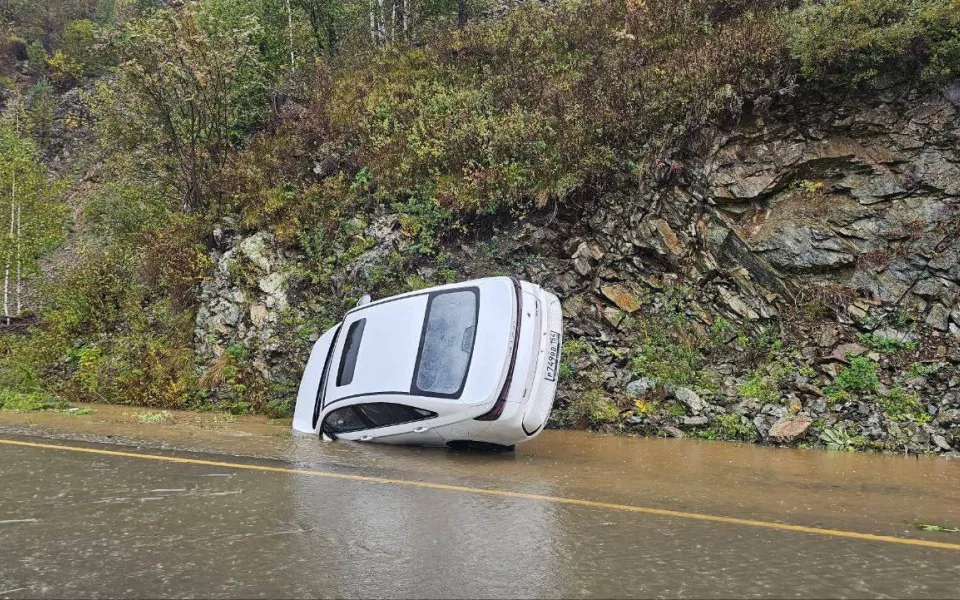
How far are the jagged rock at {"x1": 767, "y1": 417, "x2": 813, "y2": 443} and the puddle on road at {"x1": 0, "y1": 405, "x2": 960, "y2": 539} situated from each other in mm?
520

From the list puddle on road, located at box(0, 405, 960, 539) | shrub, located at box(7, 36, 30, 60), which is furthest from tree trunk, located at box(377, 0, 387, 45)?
shrub, located at box(7, 36, 30, 60)

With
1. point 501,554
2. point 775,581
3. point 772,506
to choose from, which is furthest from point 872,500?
point 501,554

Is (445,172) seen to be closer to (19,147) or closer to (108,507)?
(108,507)

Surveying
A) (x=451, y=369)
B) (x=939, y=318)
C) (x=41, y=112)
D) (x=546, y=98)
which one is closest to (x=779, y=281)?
(x=939, y=318)

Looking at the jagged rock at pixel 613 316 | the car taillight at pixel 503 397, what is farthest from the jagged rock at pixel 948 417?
the car taillight at pixel 503 397

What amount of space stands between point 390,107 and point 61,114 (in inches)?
1089

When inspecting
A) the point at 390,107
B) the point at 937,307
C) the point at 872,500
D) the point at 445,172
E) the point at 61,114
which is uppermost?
the point at 61,114

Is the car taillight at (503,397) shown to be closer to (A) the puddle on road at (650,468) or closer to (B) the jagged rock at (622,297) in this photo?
(A) the puddle on road at (650,468)

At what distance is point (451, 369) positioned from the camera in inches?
303

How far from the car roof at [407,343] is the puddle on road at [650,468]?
0.82 metres

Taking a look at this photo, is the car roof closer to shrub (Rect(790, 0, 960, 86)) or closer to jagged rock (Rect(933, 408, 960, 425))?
jagged rock (Rect(933, 408, 960, 425))

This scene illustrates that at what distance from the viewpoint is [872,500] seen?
574cm

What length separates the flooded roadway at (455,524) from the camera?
11.1 ft

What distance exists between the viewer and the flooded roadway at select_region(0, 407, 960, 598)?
11.1ft
